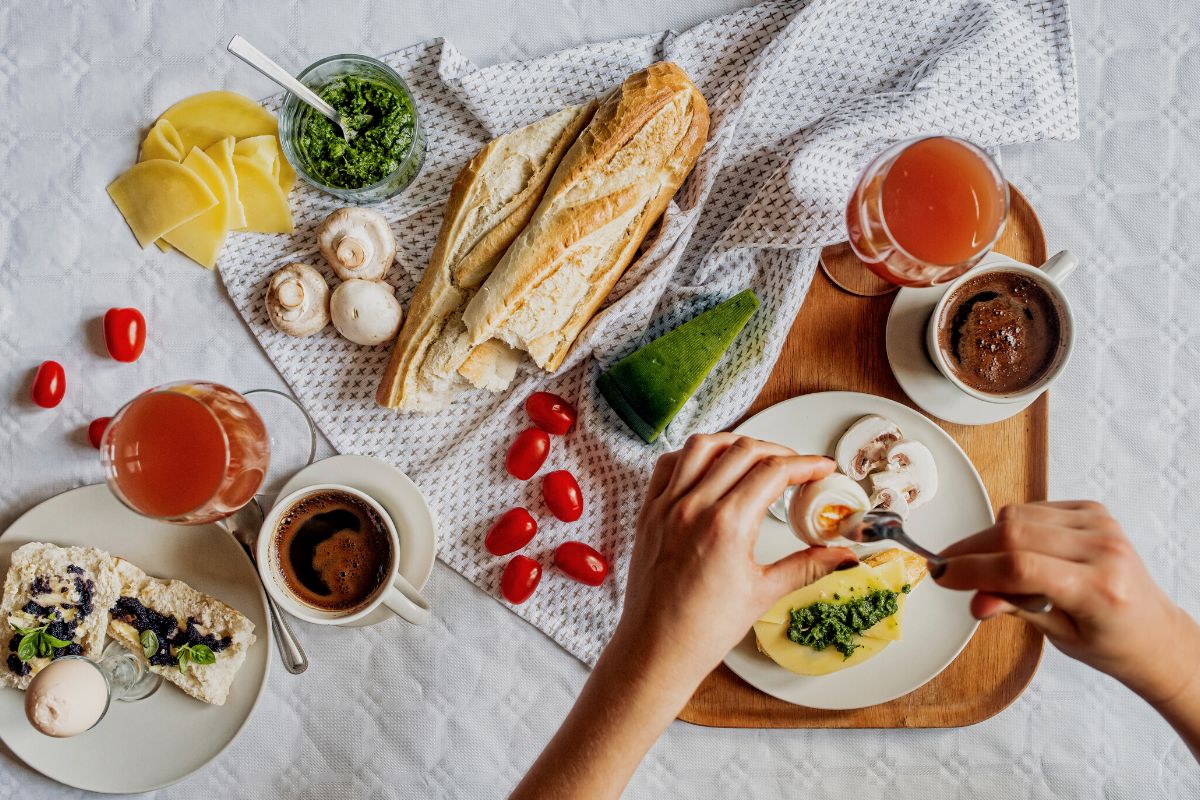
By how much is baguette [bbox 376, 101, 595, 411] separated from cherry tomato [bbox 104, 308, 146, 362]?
456mm

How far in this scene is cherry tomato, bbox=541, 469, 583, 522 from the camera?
1507 mm

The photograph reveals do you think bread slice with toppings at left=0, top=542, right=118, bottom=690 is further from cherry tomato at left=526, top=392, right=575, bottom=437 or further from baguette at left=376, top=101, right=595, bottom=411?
cherry tomato at left=526, top=392, right=575, bottom=437

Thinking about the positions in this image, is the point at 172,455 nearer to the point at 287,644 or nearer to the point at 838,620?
the point at 287,644

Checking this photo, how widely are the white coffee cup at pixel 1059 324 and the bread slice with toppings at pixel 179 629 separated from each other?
1.23 metres

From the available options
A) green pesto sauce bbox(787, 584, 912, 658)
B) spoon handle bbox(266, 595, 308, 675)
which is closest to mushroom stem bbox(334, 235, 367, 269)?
spoon handle bbox(266, 595, 308, 675)

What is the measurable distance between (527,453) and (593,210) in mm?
424

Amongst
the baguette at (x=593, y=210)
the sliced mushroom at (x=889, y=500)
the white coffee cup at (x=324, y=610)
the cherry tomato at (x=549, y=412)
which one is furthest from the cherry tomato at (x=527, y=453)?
the sliced mushroom at (x=889, y=500)

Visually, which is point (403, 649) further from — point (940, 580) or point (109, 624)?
point (940, 580)

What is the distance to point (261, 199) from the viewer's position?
1.55m

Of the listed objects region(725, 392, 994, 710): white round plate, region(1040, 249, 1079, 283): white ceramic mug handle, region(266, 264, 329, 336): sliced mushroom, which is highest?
region(266, 264, 329, 336): sliced mushroom

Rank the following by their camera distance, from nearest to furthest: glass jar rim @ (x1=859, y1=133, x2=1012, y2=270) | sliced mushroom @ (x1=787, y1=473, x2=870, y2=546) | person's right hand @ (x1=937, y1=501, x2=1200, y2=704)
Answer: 1. person's right hand @ (x1=937, y1=501, x2=1200, y2=704)
2. sliced mushroom @ (x1=787, y1=473, x2=870, y2=546)
3. glass jar rim @ (x1=859, y1=133, x2=1012, y2=270)

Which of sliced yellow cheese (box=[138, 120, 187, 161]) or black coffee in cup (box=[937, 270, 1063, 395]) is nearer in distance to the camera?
black coffee in cup (box=[937, 270, 1063, 395])

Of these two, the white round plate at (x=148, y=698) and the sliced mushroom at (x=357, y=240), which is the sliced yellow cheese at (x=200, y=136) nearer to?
the sliced mushroom at (x=357, y=240)

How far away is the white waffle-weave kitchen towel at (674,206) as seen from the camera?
1.47 metres
